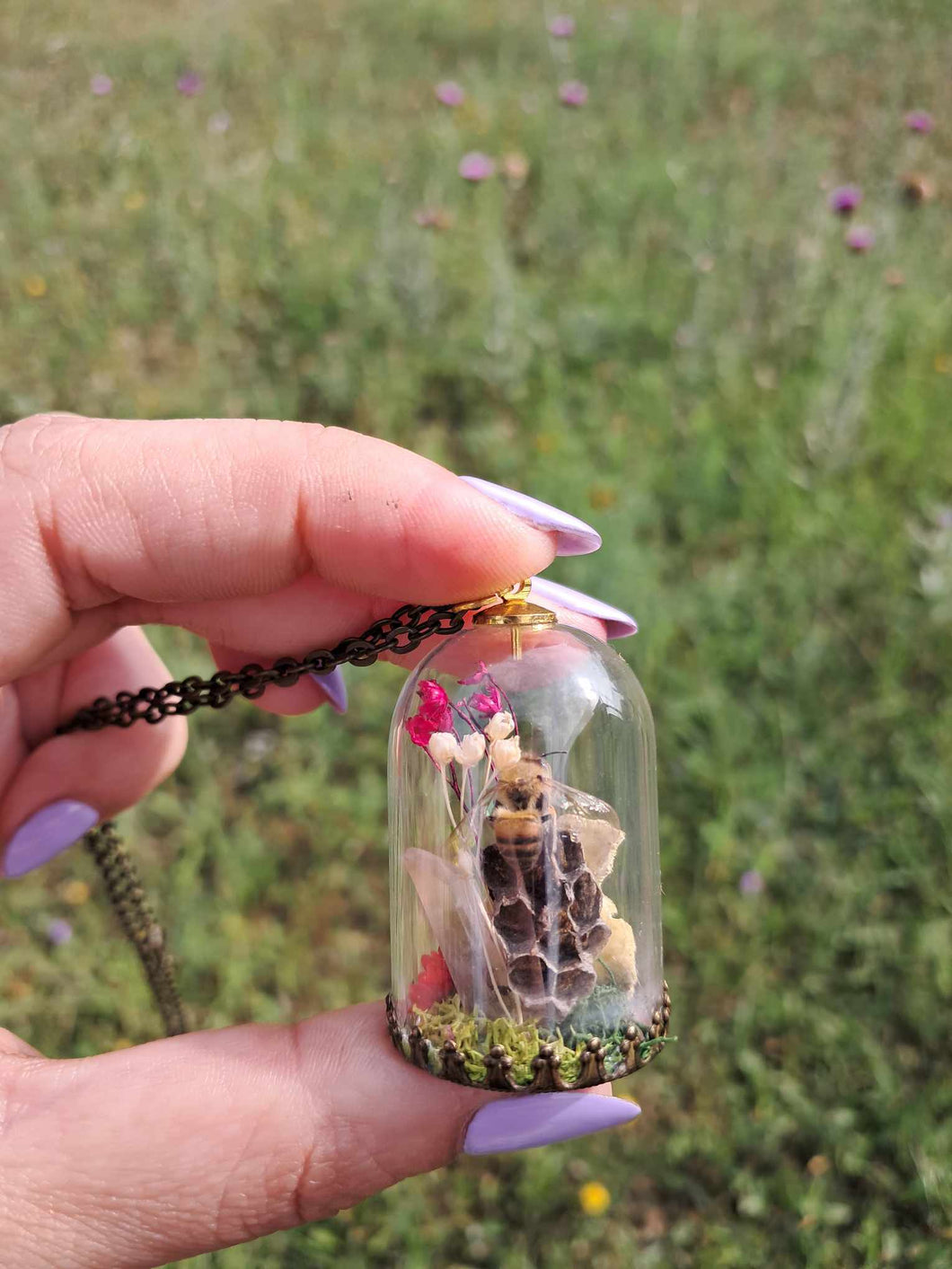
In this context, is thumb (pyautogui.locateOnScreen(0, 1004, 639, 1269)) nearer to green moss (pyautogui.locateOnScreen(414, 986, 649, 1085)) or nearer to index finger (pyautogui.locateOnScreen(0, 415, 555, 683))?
green moss (pyautogui.locateOnScreen(414, 986, 649, 1085))

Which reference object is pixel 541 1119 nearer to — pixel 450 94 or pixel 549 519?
pixel 549 519

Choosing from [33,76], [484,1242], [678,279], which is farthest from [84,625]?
[33,76]

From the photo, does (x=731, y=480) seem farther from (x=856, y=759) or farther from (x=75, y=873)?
(x=75, y=873)

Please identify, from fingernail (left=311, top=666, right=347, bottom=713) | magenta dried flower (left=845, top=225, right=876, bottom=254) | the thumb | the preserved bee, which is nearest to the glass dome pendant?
the preserved bee

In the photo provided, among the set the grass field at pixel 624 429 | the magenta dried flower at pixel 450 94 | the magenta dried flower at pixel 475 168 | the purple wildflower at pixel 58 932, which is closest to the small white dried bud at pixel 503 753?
the grass field at pixel 624 429

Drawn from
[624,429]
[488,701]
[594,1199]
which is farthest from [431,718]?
[624,429]

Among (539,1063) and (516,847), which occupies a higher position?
(516,847)
